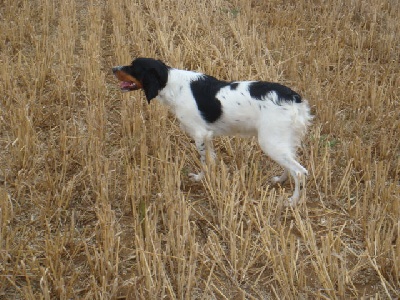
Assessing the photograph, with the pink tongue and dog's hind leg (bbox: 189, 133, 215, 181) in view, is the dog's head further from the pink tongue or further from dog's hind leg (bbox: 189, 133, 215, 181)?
dog's hind leg (bbox: 189, 133, 215, 181)

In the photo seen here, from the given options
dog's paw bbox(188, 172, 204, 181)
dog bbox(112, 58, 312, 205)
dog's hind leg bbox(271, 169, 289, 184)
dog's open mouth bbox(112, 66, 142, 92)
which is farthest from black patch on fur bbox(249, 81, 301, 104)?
dog's open mouth bbox(112, 66, 142, 92)

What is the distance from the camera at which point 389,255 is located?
3.07 m

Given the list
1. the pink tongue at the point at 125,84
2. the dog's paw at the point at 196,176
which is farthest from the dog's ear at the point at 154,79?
the dog's paw at the point at 196,176

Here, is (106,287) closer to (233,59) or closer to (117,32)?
(233,59)

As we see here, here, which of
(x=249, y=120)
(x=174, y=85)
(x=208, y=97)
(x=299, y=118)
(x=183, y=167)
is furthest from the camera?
(x=183, y=167)

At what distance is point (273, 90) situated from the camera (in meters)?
3.72

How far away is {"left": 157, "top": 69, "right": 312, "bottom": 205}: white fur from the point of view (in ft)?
12.0

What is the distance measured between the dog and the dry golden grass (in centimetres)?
26

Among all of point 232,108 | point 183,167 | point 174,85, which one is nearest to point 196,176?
point 183,167

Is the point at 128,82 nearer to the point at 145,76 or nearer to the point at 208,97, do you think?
the point at 145,76

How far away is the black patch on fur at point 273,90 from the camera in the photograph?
3.67 m

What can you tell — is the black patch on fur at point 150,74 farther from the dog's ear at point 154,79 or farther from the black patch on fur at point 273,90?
the black patch on fur at point 273,90

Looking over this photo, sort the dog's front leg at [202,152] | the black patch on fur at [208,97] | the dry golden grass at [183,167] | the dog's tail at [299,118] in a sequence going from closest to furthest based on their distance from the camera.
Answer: the dry golden grass at [183,167]
the dog's tail at [299,118]
the black patch on fur at [208,97]
the dog's front leg at [202,152]

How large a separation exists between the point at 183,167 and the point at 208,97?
2.29 ft
